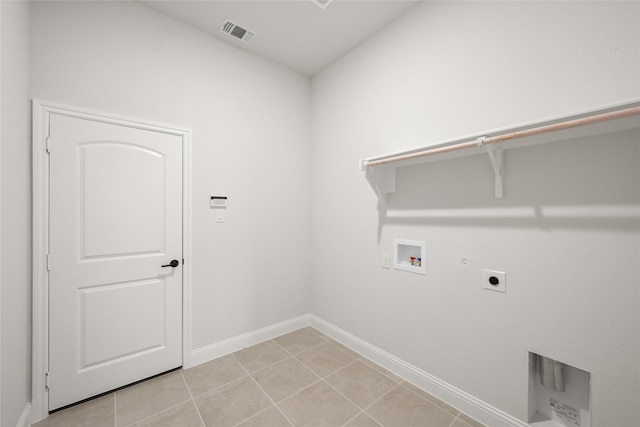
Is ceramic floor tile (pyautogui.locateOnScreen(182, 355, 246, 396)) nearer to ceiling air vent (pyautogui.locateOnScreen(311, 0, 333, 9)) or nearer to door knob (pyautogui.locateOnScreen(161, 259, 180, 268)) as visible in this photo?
door knob (pyautogui.locateOnScreen(161, 259, 180, 268))

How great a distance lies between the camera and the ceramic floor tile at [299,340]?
8.37 ft

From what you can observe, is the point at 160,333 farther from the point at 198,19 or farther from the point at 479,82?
the point at 479,82

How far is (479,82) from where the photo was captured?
1657 millimetres

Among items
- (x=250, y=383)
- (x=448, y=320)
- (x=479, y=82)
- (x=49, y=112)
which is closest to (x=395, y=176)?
(x=479, y=82)

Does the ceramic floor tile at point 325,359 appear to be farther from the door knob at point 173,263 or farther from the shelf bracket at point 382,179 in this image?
the shelf bracket at point 382,179

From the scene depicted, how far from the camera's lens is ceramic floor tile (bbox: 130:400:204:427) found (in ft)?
5.33

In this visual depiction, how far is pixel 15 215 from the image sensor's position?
1444 millimetres

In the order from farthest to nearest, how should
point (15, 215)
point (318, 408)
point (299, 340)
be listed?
point (299, 340) < point (318, 408) < point (15, 215)

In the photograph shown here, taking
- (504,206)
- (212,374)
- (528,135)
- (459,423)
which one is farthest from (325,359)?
(528,135)

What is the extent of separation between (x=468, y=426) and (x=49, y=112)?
3354 mm

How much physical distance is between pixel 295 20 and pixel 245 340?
297cm

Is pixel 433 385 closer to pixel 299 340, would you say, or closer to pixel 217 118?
pixel 299 340

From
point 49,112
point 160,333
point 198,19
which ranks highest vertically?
point 198,19

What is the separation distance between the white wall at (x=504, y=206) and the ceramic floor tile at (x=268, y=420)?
1.00 m
